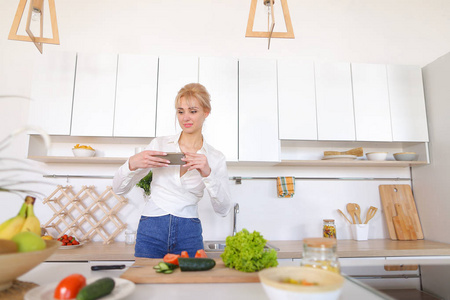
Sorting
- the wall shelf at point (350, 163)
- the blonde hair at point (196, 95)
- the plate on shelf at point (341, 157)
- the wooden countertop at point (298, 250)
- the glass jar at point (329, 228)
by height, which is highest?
the blonde hair at point (196, 95)

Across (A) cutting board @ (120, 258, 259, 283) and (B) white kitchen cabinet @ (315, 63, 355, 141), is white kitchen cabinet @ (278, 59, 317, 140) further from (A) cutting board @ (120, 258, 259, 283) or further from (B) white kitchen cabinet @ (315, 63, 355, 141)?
(A) cutting board @ (120, 258, 259, 283)

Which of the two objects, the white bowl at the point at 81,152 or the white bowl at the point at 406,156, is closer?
the white bowl at the point at 81,152

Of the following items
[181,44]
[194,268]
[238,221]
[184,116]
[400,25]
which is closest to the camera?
[194,268]

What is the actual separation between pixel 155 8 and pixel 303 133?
5.86ft

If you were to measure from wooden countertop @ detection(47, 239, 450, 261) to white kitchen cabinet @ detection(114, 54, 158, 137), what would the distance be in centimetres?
81

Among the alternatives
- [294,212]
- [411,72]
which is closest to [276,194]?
[294,212]

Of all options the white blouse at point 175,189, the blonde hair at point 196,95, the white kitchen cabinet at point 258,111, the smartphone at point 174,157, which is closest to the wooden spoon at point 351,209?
the white kitchen cabinet at point 258,111

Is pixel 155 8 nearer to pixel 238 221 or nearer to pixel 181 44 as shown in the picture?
pixel 181 44

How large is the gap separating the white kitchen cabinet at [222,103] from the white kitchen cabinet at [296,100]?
0.37 metres

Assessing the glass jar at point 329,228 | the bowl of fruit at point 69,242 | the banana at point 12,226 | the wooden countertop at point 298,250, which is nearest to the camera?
the banana at point 12,226

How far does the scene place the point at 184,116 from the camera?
4.78 feet

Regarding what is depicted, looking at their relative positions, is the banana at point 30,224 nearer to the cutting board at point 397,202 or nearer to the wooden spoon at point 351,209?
the wooden spoon at point 351,209

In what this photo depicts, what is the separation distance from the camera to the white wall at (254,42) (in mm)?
2426

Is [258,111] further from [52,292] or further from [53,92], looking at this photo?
[52,292]
